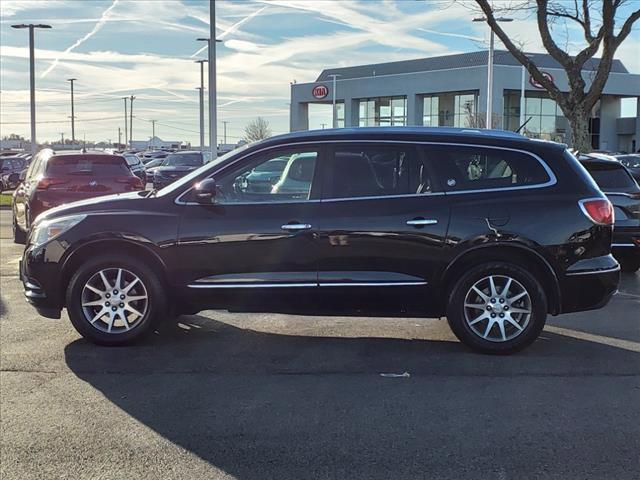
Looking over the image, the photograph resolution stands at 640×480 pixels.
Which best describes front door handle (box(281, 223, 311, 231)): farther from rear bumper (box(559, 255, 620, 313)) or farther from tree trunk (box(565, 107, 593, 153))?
tree trunk (box(565, 107, 593, 153))

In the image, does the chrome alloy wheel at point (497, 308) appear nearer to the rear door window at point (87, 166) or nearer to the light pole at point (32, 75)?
the rear door window at point (87, 166)

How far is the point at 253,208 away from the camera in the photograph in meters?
5.75

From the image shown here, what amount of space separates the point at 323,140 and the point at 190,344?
2154 mm

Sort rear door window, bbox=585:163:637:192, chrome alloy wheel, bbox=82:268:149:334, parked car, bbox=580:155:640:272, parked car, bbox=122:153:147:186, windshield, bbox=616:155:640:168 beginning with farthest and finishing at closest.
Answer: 1. windshield, bbox=616:155:640:168
2. parked car, bbox=122:153:147:186
3. rear door window, bbox=585:163:637:192
4. parked car, bbox=580:155:640:272
5. chrome alloy wheel, bbox=82:268:149:334

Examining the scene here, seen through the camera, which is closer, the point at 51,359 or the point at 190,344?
the point at 51,359

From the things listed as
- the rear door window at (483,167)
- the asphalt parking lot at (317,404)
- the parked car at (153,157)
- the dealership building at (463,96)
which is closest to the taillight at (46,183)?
the asphalt parking lot at (317,404)

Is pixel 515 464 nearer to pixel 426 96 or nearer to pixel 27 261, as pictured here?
pixel 27 261

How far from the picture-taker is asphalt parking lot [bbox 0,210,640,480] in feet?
12.2

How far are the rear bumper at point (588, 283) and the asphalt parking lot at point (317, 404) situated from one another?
1.47 ft

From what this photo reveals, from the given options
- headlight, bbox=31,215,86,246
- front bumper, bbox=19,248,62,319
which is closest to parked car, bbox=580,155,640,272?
headlight, bbox=31,215,86,246

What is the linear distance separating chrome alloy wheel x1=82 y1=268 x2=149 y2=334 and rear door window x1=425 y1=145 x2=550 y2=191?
2.73 meters

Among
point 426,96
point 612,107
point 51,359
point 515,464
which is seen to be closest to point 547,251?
point 515,464

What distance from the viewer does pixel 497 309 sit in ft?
18.7

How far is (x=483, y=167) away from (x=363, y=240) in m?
1.20
